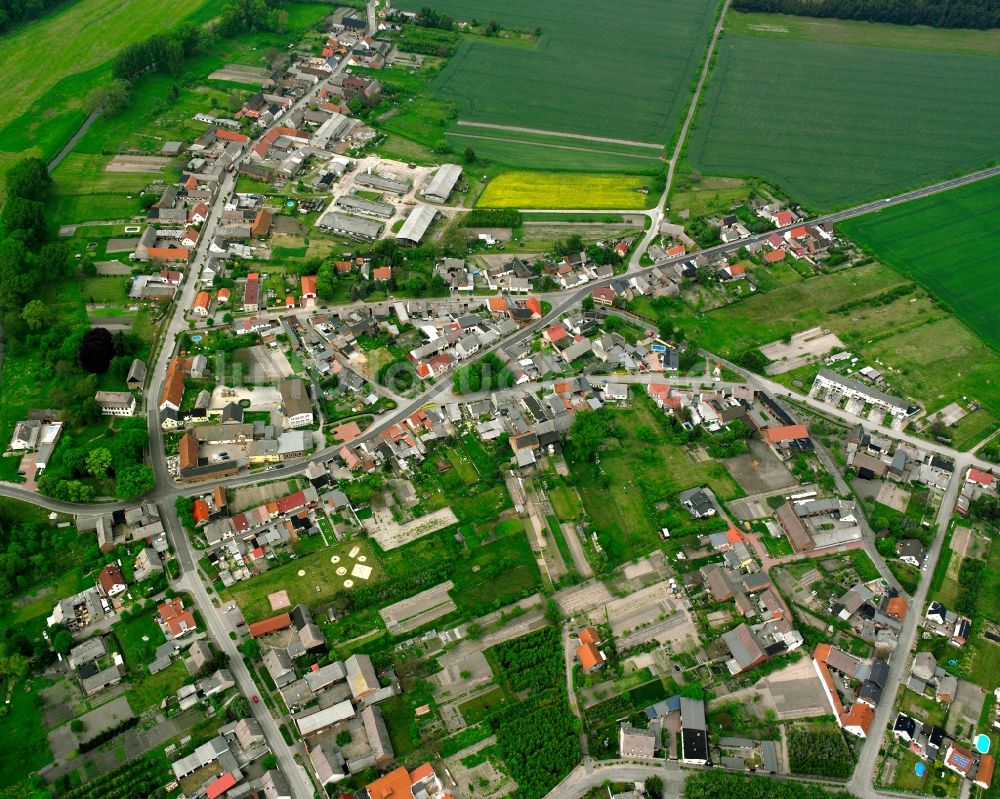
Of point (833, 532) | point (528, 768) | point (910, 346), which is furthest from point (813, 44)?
point (528, 768)

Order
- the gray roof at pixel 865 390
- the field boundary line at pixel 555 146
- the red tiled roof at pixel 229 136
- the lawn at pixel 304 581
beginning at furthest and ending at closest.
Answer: the field boundary line at pixel 555 146 → the red tiled roof at pixel 229 136 → the gray roof at pixel 865 390 → the lawn at pixel 304 581

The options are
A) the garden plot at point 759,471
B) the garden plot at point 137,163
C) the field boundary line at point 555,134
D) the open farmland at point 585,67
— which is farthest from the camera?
the open farmland at point 585,67

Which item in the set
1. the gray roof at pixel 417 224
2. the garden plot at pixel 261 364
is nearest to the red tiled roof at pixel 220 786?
the garden plot at pixel 261 364

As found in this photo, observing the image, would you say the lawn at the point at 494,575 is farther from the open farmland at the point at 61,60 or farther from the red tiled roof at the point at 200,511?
the open farmland at the point at 61,60

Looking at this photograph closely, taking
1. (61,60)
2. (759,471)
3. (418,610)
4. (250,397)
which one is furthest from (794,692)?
(61,60)

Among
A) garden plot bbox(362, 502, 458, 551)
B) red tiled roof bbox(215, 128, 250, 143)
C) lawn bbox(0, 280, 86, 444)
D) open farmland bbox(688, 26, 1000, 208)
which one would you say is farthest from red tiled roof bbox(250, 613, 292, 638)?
open farmland bbox(688, 26, 1000, 208)

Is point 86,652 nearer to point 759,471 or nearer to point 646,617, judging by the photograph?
point 646,617
